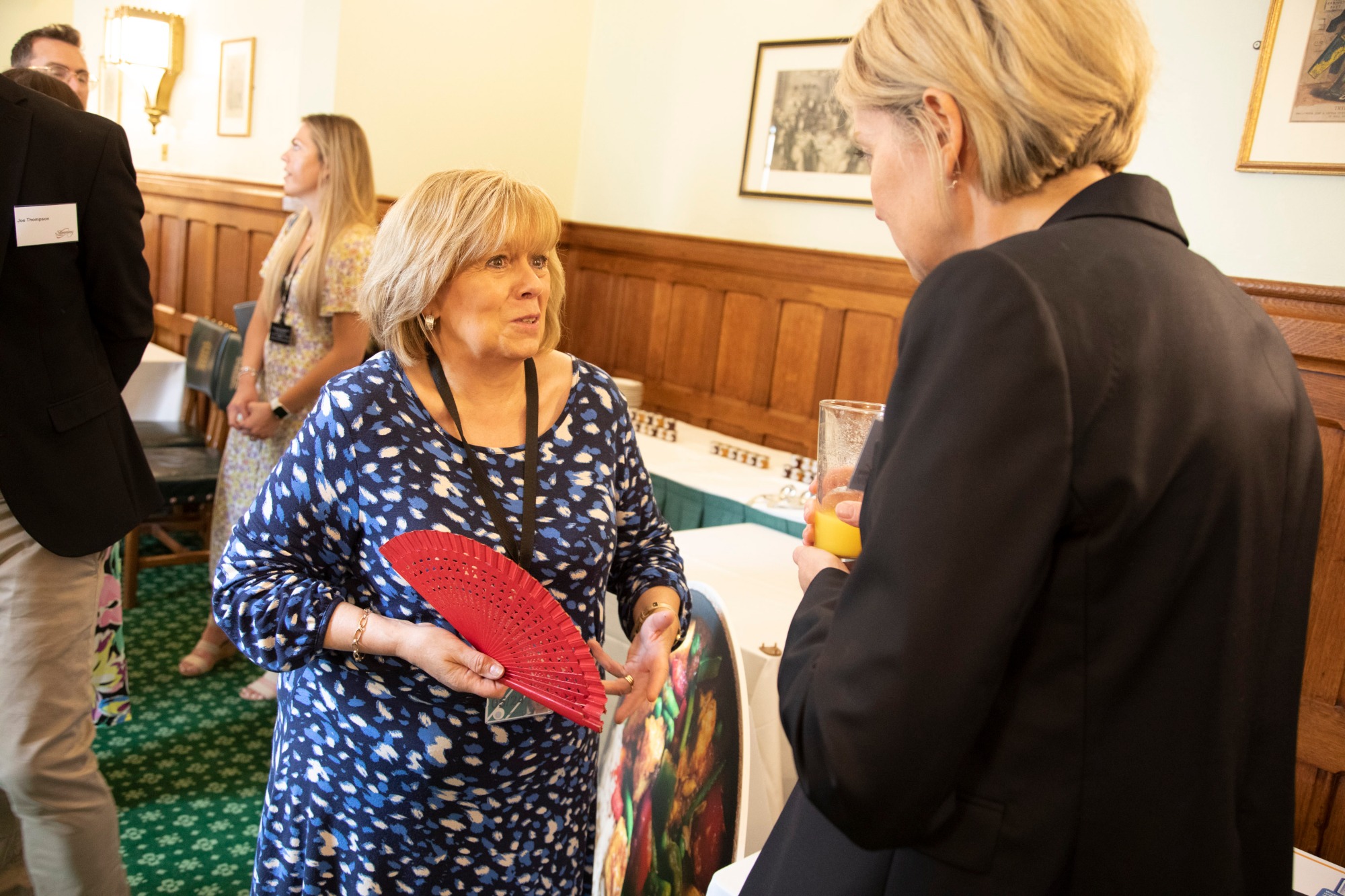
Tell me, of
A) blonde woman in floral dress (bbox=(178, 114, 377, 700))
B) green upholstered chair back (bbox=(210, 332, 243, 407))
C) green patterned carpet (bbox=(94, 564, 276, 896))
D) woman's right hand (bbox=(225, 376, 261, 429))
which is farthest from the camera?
green upholstered chair back (bbox=(210, 332, 243, 407))

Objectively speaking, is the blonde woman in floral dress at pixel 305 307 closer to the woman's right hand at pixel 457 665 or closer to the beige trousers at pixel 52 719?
the beige trousers at pixel 52 719

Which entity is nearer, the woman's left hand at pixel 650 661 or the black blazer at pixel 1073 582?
the black blazer at pixel 1073 582

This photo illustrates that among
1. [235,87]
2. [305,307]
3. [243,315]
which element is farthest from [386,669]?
[235,87]

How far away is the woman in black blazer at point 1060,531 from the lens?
2.15ft

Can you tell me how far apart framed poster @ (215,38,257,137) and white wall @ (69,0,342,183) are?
4 centimetres

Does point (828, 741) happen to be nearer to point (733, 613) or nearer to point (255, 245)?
point (733, 613)

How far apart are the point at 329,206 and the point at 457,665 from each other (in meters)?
2.34

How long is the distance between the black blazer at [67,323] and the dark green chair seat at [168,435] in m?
2.70

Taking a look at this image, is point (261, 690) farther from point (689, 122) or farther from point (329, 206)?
point (689, 122)

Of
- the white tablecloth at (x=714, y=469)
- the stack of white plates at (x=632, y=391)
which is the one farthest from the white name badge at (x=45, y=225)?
the stack of white plates at (x=632, y=391)

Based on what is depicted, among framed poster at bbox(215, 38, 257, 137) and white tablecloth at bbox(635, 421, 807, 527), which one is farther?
framed poster at bbox(215, 38, 257, 137)

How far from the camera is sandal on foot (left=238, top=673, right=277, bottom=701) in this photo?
3.35 m

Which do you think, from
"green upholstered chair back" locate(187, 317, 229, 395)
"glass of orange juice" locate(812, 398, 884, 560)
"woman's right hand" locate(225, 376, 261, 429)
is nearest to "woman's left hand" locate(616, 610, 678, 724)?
"glass of orange juice" locate(812, 398, 884, 560)

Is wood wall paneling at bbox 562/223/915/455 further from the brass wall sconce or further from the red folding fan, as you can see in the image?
the red folding fan
